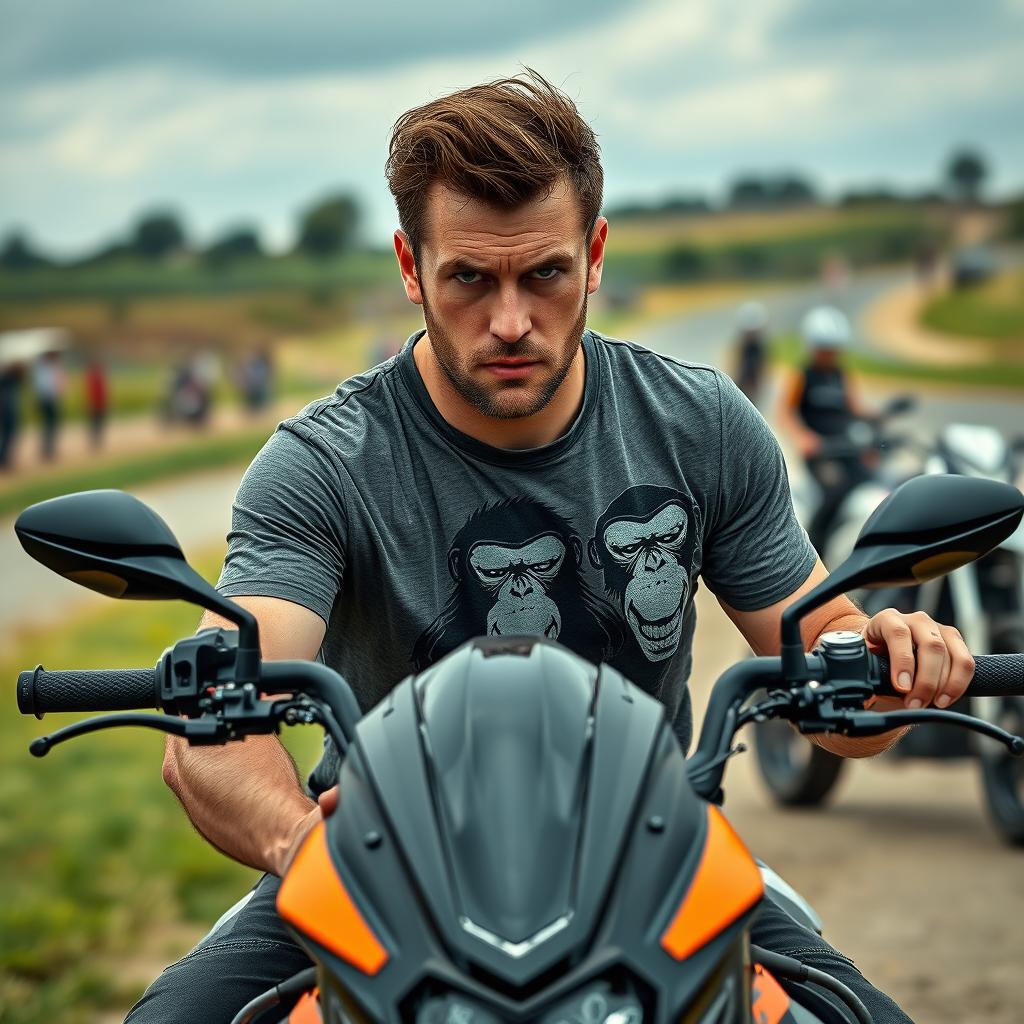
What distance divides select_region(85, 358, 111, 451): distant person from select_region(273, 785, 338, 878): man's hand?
30970 mm

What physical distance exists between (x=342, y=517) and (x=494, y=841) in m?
1.25

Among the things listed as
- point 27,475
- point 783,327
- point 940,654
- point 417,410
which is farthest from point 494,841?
point 783,327

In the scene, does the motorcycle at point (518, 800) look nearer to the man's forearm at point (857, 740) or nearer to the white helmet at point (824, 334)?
the man's forearm at point (857, 740)

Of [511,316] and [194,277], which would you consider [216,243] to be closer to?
[194,277]

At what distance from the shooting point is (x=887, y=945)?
17.5 feet

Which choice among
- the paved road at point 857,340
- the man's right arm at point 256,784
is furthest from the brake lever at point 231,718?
the paved road at point 857,340

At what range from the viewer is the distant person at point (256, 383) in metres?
38.8

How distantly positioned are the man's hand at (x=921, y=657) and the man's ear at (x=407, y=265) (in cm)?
107

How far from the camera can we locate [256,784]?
1.98 m

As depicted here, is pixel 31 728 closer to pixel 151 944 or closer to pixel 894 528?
pixel 151 944

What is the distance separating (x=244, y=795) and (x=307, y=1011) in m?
0.38

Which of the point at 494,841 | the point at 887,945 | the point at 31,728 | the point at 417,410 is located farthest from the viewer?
the point at 31,728

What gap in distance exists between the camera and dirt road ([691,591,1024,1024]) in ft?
16.5

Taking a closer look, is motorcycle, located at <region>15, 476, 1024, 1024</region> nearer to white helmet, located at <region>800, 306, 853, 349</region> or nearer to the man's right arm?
the man's right arm
